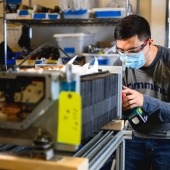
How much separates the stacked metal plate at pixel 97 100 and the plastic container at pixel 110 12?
194 centimetres

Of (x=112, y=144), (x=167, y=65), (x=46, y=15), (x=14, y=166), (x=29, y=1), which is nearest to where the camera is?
(x=14, y=166)

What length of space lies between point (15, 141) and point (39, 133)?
0.09m

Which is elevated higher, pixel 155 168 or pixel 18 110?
pixel 18 110

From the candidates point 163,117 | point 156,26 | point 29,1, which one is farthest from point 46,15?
point 163,117

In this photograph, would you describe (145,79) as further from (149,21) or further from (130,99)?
(149,21)

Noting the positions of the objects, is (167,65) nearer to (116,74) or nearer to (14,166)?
(116,74)

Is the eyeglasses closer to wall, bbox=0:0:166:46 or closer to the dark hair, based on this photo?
the dark hair

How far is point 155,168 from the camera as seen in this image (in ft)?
5.90

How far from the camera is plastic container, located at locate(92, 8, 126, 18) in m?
3.02

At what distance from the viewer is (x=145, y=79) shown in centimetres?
178

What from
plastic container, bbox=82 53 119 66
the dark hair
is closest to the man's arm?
the dark hair

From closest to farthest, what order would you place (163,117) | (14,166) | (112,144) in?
1. (14,166)
2. (112,144)
3. (163,117)

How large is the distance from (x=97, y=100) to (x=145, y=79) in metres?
0.85

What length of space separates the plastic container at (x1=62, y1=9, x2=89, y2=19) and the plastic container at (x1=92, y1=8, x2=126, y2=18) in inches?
3.3
